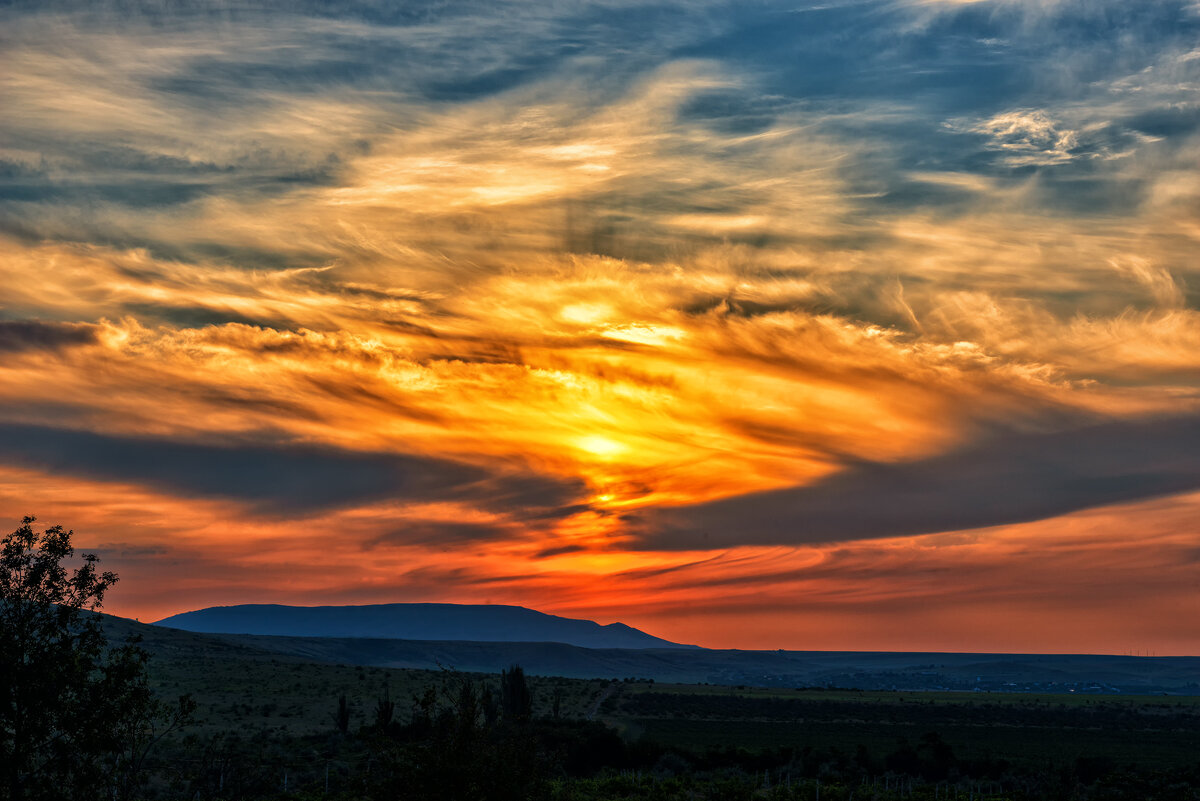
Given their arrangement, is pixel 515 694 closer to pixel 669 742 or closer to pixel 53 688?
pixel 669 742

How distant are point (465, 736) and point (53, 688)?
760 cm

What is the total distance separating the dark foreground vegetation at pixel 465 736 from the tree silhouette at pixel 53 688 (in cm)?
3

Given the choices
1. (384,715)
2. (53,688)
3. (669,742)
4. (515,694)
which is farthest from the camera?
(669,742)

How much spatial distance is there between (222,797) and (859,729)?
7279 cm

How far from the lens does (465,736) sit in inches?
783

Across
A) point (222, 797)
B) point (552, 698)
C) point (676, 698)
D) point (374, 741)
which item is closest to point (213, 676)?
point (552, 698)

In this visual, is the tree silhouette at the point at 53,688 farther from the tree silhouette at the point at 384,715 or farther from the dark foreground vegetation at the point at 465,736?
the tree silhouette at the point at 384,715

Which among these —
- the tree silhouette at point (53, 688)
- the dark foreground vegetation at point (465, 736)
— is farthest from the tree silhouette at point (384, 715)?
the tree silhouette at point (53, 688)

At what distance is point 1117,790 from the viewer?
49125mm

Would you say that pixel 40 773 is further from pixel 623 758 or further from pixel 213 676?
pixel 213 676

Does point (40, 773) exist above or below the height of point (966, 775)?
above

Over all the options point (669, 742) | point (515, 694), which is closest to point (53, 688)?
point (515, 694)

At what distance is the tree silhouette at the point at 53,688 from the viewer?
16.8 meters

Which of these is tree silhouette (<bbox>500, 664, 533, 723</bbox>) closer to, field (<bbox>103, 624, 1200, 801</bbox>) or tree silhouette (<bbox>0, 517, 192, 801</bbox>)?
field (<bbox>103, 624, 1200, 801</bbox>)
